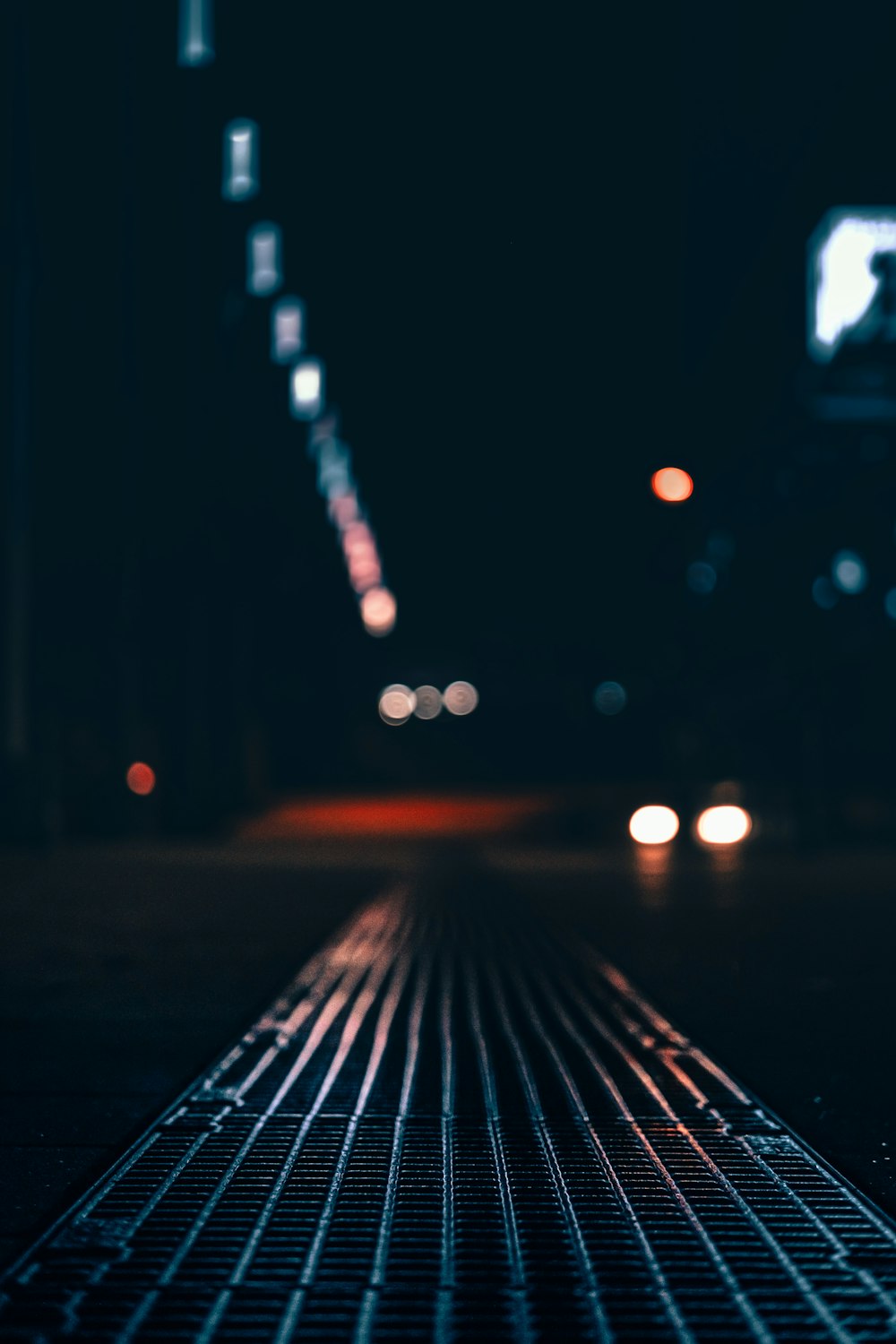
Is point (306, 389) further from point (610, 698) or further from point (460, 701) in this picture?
point (460, 701)

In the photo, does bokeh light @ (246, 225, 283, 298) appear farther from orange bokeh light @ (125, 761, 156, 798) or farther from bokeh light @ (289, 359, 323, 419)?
orange bokeh light @ (125, 761, 156, 798)

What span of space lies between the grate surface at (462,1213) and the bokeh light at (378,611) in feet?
198

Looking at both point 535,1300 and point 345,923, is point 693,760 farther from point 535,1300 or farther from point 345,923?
point 535,1300

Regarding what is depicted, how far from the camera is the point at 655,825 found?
2756 cm

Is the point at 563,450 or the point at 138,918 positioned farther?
the point at 563,450

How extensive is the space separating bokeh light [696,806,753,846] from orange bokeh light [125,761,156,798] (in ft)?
33.2

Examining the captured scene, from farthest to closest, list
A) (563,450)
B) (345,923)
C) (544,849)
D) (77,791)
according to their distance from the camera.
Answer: (563,450), (77,791), (544,849), (345,923)

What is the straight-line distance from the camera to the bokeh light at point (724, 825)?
26273 millimetres

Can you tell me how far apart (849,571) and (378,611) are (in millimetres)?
45871

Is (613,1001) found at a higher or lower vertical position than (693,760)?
lower

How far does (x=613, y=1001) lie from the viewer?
8930 mm

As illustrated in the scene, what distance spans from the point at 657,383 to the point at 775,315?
3404 millimetres

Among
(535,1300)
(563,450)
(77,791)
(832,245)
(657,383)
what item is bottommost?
(535,1300)

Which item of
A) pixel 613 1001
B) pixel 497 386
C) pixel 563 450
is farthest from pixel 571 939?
pixel 563 450
